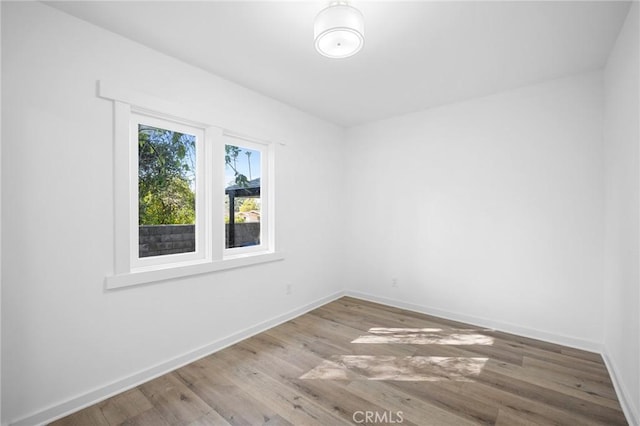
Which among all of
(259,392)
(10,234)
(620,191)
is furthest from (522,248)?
(10,234)

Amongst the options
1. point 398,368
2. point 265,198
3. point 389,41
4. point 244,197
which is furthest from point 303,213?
point 389,41

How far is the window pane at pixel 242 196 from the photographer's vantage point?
306 cm

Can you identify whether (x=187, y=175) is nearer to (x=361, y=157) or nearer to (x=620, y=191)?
(x=361, y=157)

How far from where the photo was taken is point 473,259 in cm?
335

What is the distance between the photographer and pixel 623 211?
206cm

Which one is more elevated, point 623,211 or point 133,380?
point 623,211

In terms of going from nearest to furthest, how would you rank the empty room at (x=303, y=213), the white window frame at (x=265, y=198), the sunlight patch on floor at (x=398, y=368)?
the empty room at (x=303, y=213), the sunlight patch on floor at (x=398, y=368), the white window frame at (x=265, y=198)

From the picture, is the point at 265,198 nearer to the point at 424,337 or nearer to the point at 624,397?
the point at 424,337

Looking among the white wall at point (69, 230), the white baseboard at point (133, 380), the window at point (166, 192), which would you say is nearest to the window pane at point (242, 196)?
the window at point (166, 192)

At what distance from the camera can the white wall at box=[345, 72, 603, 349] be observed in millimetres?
2732

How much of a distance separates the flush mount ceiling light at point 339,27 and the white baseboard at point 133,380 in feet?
8.64

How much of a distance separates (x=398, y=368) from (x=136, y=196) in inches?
99.7

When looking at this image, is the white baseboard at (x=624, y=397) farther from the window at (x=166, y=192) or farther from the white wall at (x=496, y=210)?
the window at (x=166, y=192)

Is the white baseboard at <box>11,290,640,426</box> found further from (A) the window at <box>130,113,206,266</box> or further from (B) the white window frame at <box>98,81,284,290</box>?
(A) the window at <box>130,113,206,266</box>
